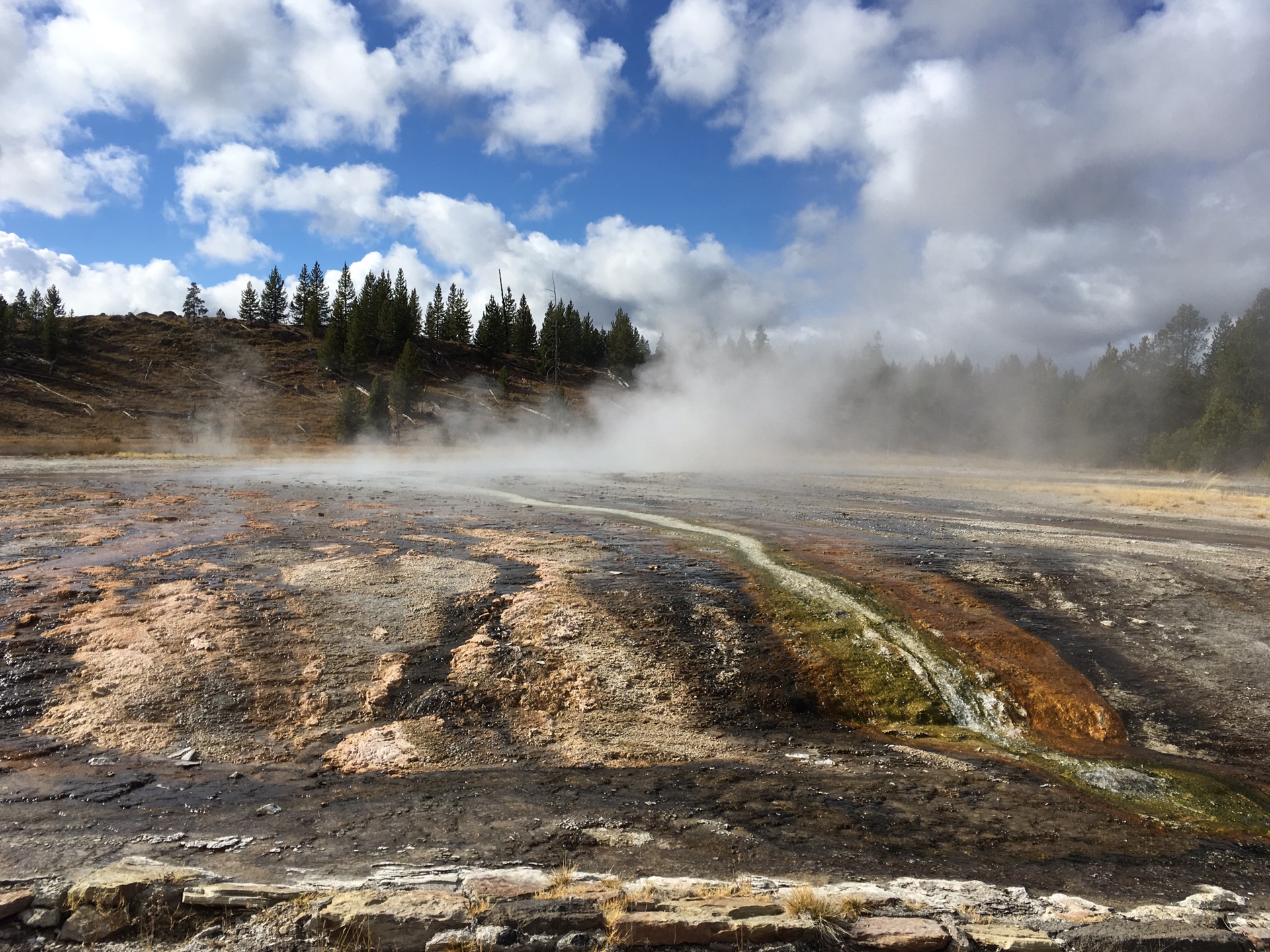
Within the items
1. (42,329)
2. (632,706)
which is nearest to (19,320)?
(42,329)

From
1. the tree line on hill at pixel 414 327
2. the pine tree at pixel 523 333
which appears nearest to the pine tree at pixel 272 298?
the tree line on hill at pixel 414 327

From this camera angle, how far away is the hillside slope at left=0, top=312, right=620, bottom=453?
55.6m

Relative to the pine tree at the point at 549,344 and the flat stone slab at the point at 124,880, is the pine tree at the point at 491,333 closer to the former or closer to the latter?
the pine tree at the point at 549,344

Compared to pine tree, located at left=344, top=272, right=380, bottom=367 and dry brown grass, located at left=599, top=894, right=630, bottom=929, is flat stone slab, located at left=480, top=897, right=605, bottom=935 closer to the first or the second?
dry brown grass, located at left=599, top=894, right=630, bottom=929

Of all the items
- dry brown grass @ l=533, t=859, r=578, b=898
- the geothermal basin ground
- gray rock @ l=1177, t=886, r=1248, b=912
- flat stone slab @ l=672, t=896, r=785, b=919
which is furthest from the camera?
the geothermal basin ground

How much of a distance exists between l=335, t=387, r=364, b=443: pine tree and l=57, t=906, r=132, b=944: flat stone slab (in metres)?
54.7

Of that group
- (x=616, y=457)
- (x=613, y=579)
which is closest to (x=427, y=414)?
(x=616, y=457)

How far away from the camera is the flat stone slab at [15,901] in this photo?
146 inches

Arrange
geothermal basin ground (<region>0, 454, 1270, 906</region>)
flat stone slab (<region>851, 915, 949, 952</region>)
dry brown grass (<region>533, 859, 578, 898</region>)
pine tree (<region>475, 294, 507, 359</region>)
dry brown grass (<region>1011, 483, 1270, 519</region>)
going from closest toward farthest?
flat stone slab (<region>851, 915, 949, 952</region>)
dry brown grass (<region>533, 859, 578, 898</region>)
geothermal basin ground (<region>0, 454, 1270, 906</region>)
dry brown grass (<region>1011, 483, 1270, 519</region>)
pine tree (<region>475, 294, 507, 359</region>)

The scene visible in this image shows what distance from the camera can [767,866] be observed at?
15.3 ft

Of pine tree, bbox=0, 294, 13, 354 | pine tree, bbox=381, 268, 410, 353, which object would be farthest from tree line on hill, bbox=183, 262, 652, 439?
pine tree, bbox=0, 294, 13, 354

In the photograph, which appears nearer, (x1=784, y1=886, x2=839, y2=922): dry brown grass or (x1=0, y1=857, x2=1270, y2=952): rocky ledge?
(x1=0, y1=857, x2=1270, y2=952): rocky ledge

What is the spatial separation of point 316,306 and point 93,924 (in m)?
95.9

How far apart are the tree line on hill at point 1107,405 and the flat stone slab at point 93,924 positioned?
53.2 meters
